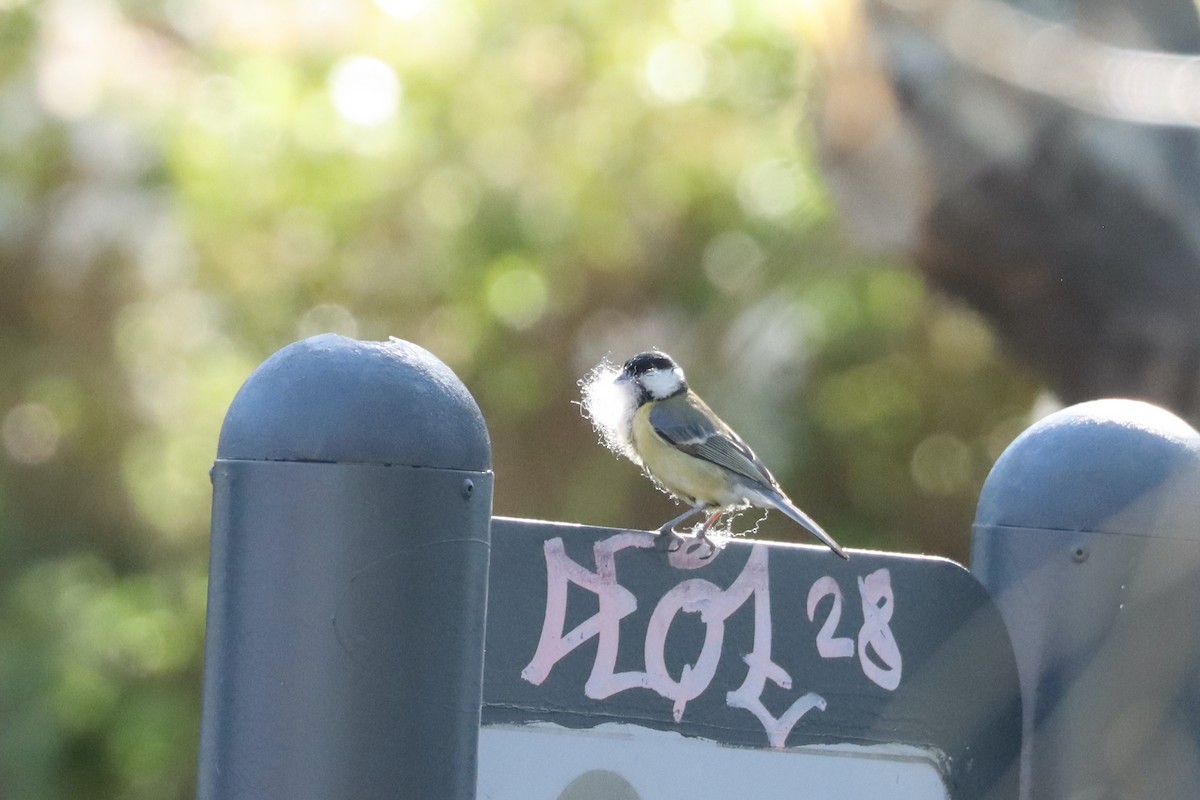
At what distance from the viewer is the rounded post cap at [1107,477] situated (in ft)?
7.68

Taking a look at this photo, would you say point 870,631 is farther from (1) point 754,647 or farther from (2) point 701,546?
(2) point 701,546

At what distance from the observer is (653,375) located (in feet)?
11.9

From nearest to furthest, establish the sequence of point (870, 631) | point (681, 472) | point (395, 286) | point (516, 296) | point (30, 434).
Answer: point (870, 631) < point (681, 472) < point (516, 296) < point (395, 286) < point (30, 434)

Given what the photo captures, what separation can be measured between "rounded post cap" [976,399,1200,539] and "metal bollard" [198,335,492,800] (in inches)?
44.5

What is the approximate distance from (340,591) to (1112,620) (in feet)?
4.45

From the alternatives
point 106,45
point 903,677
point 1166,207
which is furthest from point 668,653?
point 106,45

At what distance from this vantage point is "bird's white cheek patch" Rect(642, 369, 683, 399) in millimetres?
3617

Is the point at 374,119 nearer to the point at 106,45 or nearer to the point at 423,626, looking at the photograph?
the point at 106,45

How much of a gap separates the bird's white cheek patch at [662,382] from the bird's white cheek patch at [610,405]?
0.92ft

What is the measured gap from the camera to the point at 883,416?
737cm

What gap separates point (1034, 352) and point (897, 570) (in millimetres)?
4146

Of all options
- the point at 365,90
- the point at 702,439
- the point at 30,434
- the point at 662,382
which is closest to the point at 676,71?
the point at 365,90

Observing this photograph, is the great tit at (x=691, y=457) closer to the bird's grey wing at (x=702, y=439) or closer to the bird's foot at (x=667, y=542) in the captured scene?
the bird's grey wing at (x=702, y=439)

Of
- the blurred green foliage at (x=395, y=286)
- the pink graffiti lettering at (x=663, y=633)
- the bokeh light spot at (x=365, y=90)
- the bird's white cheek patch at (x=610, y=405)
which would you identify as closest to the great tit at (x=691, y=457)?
the bird's white cheek patch at (x=610, y=405)
